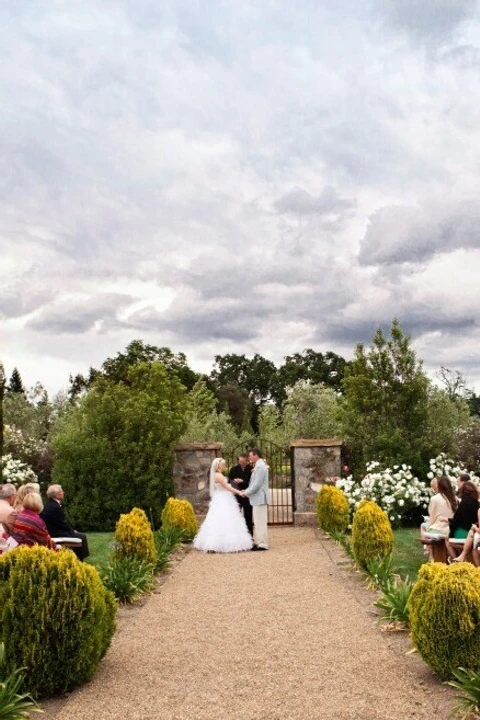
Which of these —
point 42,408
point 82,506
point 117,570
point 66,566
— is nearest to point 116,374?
point 42,408

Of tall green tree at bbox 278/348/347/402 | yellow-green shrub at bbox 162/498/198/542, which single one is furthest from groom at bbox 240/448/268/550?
tall green tree at bbox 278/348/347/402

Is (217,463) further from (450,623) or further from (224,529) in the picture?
(450,623)

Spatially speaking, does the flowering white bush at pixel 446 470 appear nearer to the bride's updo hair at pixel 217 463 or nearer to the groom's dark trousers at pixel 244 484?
the groom's dark trousers at pixel 244 484

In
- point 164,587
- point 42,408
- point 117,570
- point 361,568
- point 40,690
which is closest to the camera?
point 40,690

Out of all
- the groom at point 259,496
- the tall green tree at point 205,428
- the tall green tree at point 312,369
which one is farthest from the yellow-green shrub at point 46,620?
the tall green tree at point 312,369

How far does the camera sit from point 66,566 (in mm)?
5863

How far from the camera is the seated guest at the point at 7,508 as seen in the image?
29.7 ft

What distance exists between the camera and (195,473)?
54.7 feet

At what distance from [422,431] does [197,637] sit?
11130mm

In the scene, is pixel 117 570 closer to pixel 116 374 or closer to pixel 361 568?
pixel 361 568

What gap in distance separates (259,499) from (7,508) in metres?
5.51

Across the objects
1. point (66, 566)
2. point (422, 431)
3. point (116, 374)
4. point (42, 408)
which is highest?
point (116, 374)

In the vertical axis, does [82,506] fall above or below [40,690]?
above

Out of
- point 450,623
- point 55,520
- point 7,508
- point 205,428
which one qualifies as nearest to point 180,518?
point 55,520
